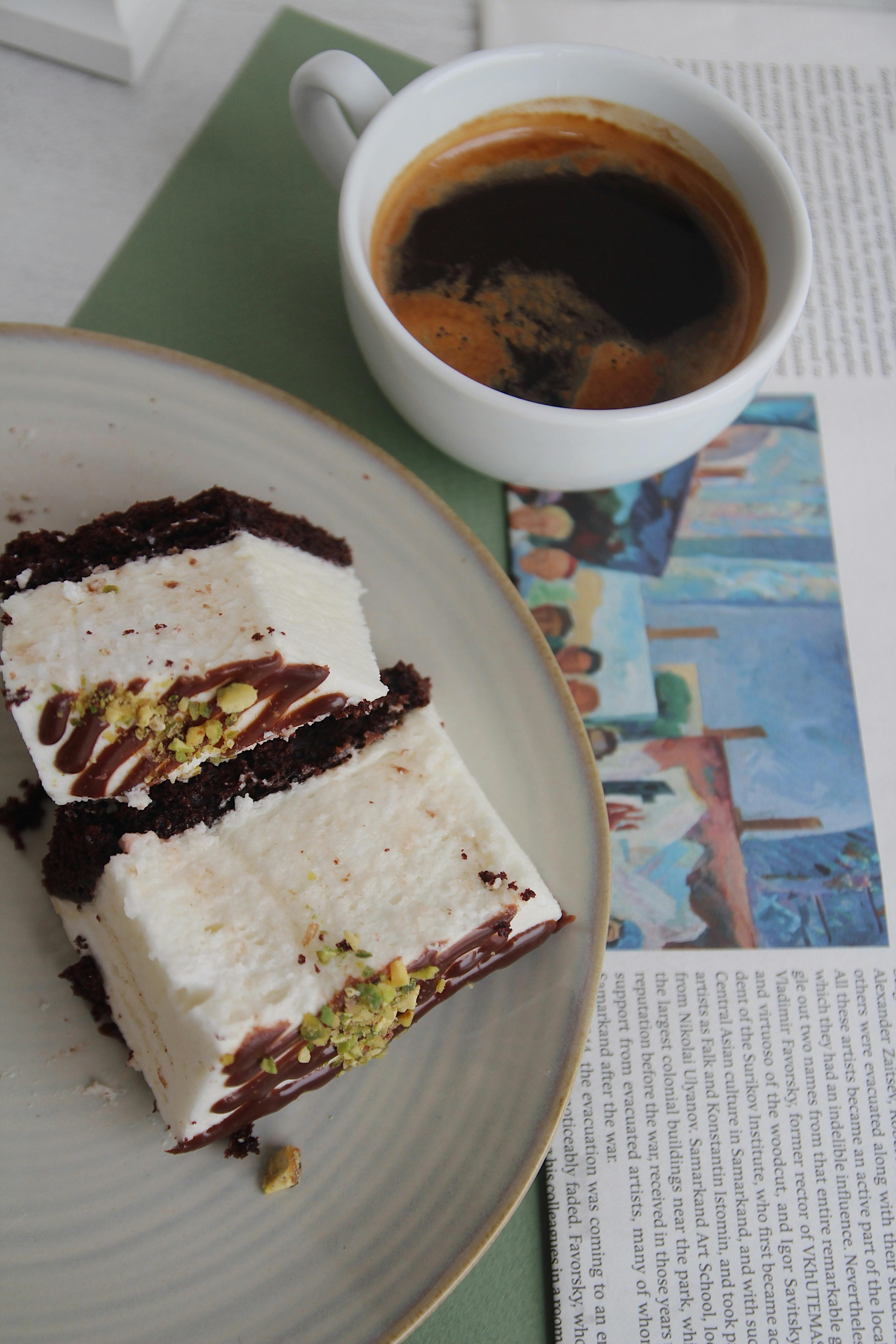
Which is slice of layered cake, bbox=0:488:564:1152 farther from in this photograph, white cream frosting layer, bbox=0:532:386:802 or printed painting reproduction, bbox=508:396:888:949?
printed painting reproduction, bbox=508:396:888:949

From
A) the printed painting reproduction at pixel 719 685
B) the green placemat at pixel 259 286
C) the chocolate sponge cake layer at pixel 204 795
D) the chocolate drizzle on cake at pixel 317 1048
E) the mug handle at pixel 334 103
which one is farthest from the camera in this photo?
the green placemat at pixel 259 286

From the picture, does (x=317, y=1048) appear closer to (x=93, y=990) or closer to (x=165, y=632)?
(x=93, y=990)

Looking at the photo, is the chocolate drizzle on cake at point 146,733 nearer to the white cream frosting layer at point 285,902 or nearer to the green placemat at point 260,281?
the white cream frosting layer at point 285,902

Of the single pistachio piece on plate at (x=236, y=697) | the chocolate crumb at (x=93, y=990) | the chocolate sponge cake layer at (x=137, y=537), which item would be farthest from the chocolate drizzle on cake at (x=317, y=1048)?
the chocolate sponge cake layer at (x=137, y=537)

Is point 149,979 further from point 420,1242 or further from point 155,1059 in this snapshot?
point 420,1242

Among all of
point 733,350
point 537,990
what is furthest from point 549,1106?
point 733,350

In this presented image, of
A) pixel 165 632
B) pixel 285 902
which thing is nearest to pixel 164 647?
pixel 165 632

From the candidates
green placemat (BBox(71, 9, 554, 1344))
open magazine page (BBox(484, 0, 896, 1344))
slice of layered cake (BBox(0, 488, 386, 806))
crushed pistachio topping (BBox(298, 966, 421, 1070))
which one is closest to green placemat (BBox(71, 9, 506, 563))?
green placemat (BBox(71, 9, 554, 1344))
